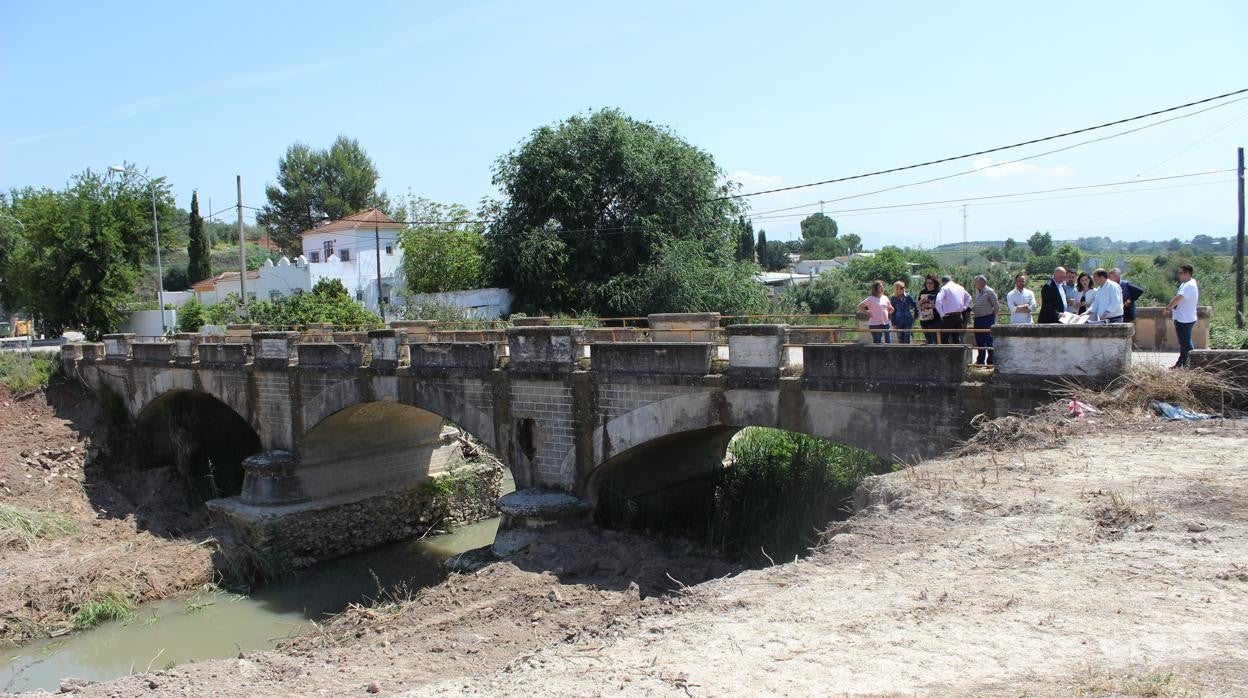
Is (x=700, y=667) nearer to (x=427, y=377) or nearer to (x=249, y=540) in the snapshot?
(x=427, y=377)

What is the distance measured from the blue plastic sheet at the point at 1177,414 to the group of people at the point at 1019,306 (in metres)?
1.00

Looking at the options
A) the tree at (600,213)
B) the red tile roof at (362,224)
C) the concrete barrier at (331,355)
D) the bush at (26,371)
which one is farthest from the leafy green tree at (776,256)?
the concrete barrier at (331,355)

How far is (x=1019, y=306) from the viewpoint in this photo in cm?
1077

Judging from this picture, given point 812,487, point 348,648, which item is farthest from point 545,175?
point 348,648

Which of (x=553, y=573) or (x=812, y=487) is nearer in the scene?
(x=553, y=573)

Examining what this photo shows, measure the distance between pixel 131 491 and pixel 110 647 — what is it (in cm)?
866

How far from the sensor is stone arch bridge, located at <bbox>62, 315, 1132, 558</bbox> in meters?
10.0

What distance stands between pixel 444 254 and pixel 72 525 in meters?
20.1

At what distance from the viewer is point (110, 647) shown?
1542 cm

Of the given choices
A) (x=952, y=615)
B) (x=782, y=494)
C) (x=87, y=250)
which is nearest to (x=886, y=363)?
(x=782, y=494)

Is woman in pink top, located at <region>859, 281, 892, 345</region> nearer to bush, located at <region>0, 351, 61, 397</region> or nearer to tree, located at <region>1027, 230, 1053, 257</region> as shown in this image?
bush, located at <region>0, 351, 61, 397</region>

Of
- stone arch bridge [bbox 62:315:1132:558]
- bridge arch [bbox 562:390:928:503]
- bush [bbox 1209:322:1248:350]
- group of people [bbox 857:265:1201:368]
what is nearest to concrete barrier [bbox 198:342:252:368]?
stone arch bridge [bbox 62:315:1132:558]

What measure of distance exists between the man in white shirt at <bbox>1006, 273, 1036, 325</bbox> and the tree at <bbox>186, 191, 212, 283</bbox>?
54.8 meters

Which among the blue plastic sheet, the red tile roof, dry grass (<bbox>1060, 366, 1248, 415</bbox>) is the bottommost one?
the blue plastic sheet
